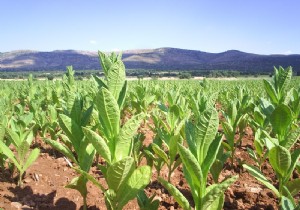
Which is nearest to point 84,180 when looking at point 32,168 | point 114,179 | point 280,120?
point 114,179

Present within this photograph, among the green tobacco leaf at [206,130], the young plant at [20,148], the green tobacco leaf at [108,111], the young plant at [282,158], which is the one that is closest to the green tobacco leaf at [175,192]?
the green tobacco leaf at [206,130]

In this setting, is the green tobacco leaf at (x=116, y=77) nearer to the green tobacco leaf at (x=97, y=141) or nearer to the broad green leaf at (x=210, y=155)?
the green tobacco leaf at (x=97, y=141)

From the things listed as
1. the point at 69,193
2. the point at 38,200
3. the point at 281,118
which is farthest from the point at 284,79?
the point at 38,200

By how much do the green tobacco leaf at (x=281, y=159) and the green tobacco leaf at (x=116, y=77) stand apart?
1.30 m

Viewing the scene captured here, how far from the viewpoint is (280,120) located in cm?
274

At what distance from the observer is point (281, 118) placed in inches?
107

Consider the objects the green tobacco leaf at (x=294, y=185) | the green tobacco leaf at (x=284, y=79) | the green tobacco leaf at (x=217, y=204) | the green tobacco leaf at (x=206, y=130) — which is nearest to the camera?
the green tobacco leaf at (x=206, y=130)

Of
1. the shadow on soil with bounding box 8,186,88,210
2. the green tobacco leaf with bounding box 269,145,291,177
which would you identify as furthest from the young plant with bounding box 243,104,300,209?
the shadow on soil with bounding box 8,186,88,210

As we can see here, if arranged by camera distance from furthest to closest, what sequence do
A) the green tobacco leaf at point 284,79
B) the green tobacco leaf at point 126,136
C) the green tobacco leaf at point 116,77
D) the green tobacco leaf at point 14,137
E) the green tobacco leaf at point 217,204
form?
the green tobacco leaf at point 284,79 < the green tobacco leaf at point 14,137 < the green tobacco leaf at point 116,77 < the green tobacco leaf at point 126,136 < the green tobacco leaf at point 217,204

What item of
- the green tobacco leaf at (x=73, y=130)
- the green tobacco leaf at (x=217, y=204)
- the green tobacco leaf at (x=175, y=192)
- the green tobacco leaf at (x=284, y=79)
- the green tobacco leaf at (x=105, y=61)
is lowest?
the green tobacco leaf at (x=217, y=204)

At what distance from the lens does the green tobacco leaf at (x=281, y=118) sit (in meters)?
2.58

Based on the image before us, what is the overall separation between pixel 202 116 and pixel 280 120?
130 centimetres

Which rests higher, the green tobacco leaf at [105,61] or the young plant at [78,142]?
the green tobacco leaf at [105,61]

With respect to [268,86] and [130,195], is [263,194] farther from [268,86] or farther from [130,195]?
[130,195]
